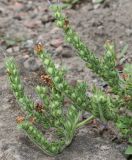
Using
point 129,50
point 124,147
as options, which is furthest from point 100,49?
point 124,147

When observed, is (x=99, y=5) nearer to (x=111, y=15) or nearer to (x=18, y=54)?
(x=111, y=15)

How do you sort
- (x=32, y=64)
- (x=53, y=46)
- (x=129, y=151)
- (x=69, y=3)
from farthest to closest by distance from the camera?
1. (x=69, y=3)
2. (x=53, y=46)
3. (x=32, y=64)
4. (x=129, y=151)

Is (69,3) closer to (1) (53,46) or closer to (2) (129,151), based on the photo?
(1) (53,46)

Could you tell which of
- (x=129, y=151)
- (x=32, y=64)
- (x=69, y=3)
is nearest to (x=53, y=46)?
(x=32, y=64)

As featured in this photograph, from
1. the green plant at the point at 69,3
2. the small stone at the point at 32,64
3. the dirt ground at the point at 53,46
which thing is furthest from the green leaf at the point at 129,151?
the green plant at the point at 69,3

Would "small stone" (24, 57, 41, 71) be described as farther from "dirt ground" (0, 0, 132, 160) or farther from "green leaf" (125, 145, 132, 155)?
"green leaf" (125, 145, 132, 155)

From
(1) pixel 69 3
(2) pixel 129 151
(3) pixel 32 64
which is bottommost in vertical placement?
(2) pixel 129 151

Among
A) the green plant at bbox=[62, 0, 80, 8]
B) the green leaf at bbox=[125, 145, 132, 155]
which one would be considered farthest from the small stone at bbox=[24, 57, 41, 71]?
the green leaf at bbox=[125, 145, 132, 155]

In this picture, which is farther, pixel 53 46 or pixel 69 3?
pixel 69 3

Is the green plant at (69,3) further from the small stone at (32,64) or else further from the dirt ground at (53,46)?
the small stone at (32,64)
